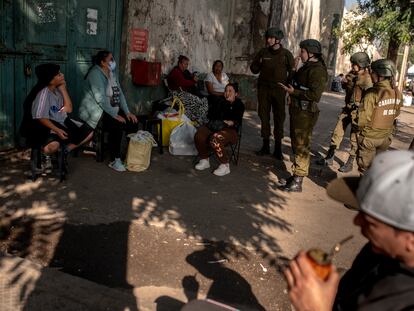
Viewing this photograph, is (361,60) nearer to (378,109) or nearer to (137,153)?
(378,109)

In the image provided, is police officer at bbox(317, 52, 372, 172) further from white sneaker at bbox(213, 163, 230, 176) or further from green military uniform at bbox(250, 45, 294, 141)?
white sneaker at bbox(213, 163, 230, 176)

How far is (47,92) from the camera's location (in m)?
5.39

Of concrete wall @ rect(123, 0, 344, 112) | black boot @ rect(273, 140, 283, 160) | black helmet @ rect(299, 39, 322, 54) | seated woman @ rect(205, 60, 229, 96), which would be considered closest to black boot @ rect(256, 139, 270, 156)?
black boot @ rect(273, 140, 283, 160)

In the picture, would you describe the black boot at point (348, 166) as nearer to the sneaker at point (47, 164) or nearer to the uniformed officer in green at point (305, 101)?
the uniformed officer in green at point (305, 101)

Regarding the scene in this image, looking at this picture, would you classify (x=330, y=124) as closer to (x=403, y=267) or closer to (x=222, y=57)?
(x=222, y=57)

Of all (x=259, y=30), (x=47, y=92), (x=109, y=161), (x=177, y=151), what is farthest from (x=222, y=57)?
(x=47, y=92)

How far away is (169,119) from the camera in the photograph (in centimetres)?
762

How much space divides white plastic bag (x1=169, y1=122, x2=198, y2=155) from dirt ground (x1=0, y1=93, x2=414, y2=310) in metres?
0.57

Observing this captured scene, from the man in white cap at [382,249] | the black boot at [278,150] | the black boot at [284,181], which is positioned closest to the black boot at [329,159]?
the black boot at [278,150]

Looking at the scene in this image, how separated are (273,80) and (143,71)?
2271mm

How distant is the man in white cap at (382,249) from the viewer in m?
1.17

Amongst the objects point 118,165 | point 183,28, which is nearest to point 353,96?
point 118,165

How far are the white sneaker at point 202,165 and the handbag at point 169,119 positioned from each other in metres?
1.06

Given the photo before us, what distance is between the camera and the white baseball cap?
116cm
